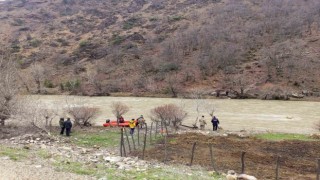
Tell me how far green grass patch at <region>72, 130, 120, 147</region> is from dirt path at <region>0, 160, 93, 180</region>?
7.07 metres

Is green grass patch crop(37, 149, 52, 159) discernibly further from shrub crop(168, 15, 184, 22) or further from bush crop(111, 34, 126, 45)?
shrub crop(168, 15, 184, 22)

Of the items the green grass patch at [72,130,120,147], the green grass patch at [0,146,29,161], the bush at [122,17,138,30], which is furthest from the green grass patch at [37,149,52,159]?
the bush at [122,17,138,30]

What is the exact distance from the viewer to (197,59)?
220 feet

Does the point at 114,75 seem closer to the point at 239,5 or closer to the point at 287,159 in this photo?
the point at 239,5

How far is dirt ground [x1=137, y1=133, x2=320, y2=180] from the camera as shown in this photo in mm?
16453

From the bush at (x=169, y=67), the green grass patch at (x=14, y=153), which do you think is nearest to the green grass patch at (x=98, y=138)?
the green grass patch at (x=14, y=153)

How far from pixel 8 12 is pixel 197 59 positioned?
7919cm

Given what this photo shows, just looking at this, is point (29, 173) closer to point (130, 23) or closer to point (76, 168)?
point (76, 168)

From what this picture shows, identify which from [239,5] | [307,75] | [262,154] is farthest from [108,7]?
[262,154]

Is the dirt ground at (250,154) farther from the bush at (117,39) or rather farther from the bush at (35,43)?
the bush at (35,43)

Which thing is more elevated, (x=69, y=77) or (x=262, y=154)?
(x=69, y=77)

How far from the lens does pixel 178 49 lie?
73062 mm

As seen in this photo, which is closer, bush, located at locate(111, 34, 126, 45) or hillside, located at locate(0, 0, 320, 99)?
hillside, located at locate(0, 0, 320, 99)

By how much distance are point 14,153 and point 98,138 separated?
635cm
